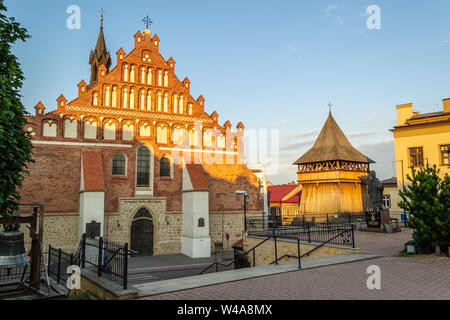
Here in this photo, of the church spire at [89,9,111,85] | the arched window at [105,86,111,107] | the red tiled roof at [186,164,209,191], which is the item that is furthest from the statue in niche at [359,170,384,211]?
the church spire at [89,9,111,85]

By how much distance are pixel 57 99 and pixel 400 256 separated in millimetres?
22016

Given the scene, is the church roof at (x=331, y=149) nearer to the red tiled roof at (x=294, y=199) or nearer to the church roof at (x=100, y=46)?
the red tiled roof at (x=294, y=199)

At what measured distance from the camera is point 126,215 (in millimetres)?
22000

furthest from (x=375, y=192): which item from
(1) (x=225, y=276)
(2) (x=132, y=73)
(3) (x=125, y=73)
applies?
(3) (x=125, y=73)

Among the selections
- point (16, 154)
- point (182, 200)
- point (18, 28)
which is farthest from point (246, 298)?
point (182, 200)

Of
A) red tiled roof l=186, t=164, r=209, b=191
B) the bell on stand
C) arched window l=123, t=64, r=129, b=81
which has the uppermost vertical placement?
arched window l=123, t=64, r=129, b=81

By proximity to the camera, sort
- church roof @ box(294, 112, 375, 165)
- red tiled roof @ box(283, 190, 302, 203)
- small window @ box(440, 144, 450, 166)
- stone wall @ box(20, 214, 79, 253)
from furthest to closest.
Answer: red tiled roof @ box(283, 190, 302, 203) → church roof @ box(294, 112, 375, 165) → small window @ box(440, 144, 450, 166) → stone wall @ box(20, 214, 79, 253)

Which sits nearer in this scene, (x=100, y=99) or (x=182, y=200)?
(x=100, y=99)

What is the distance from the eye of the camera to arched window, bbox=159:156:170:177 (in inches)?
942

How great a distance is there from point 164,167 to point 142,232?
5.11m

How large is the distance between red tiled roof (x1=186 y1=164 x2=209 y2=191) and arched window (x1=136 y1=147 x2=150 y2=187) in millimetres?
3068

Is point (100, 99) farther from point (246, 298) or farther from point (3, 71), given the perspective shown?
point (246, 298)

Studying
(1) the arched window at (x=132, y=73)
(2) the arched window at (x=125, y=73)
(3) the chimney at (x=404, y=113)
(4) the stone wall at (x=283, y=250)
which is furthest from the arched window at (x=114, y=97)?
(3) the chimney at (x=404, y=113)

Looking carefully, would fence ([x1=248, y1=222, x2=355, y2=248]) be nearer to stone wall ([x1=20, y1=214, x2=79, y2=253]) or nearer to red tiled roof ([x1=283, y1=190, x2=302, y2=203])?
stone wall ([x1=20, y1=214, x2=79, y2=253])
